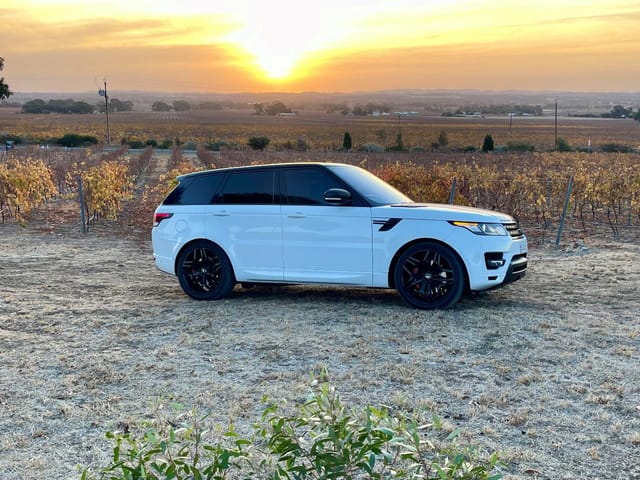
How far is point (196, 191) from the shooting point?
29.8 ft

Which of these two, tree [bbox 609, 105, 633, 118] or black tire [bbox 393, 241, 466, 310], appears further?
→ tree [bbox 609, 105, 633, 118]

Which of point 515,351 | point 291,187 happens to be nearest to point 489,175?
point 291,187

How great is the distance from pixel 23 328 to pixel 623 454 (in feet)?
19.5

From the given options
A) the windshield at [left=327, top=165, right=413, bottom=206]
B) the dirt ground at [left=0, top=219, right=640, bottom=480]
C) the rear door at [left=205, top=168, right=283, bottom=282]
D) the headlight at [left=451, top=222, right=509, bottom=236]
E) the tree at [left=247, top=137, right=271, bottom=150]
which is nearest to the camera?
the dirt ground at [left=0, top=219, right=640, bottom=480]

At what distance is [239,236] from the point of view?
8719 mm

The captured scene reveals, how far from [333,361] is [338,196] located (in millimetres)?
2384

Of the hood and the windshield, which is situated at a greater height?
the windshield

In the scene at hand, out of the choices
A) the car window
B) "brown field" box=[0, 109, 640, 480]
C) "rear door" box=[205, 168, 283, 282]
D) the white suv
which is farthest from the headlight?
"rear door" box=[205, 168, 283, 282]

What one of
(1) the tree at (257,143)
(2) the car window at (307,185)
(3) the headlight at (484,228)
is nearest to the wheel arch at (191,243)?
(2) the car window at (307,185)

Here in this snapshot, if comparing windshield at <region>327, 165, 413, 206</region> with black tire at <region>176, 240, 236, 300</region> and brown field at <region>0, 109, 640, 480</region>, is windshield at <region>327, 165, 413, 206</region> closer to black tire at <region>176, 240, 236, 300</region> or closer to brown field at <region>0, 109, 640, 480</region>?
brown field at <region>0, 109, 640, 480</region>

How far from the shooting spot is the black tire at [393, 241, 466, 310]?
7.99 metres

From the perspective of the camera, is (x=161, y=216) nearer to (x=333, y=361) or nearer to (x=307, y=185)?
(x=307, y=185)

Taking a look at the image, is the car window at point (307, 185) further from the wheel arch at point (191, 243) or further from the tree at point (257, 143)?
the tree at point (257, 143)

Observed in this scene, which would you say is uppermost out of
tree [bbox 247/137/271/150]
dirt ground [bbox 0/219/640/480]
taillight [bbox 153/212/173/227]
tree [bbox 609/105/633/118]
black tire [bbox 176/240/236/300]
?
tree [bbox 609/105/633/118]
